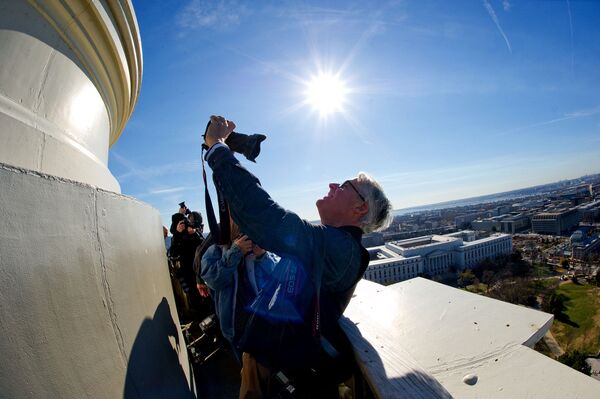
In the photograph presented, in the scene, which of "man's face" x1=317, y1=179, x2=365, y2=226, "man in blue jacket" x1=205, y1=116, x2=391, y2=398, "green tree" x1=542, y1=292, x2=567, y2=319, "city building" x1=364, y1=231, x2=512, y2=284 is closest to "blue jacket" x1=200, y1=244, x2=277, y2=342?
"man in blue jacket" x1=205, y1=116, x2=391, y2=398

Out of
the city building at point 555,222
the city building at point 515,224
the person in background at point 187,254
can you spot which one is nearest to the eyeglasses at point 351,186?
the person in background at point 187,254

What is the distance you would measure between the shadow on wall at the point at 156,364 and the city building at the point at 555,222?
99.0 meters

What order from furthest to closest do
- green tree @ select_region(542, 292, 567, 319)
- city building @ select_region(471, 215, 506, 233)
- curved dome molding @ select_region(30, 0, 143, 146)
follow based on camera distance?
1. city building @ select_region(471, 215, 506, 233)
2. green tree @ select_region(542, 292, 567, 319)
3. curved dome molding @ select_region(30, 0, 143, 146)

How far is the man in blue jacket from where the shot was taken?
4.66 feet

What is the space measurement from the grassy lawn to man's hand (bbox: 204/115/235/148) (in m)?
29.1

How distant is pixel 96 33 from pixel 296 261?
7.65 ft

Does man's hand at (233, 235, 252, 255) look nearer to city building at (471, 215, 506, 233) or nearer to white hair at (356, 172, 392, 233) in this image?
white hair at (356, 172, 392, 233)

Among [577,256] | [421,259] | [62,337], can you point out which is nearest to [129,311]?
[62,337]

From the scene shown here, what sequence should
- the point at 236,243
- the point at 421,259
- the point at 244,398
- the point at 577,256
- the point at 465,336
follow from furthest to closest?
the point at 421,259 → the point at 577,256 → the point at 236,243 → the point at 465,336 → the point at 244,398

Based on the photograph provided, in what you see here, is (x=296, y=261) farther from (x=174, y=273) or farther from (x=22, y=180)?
(x=174, y=273)

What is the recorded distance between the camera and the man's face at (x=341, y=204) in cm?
189

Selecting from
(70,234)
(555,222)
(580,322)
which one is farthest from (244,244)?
(555,222)

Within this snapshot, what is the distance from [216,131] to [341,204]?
91cm

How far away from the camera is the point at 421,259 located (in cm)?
5197
